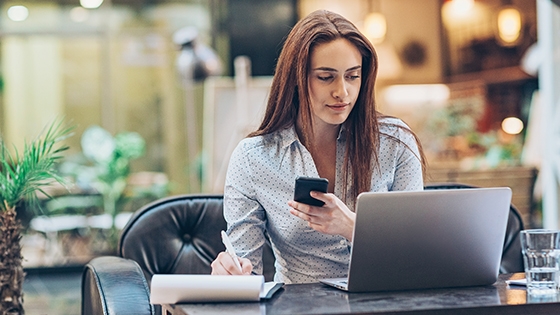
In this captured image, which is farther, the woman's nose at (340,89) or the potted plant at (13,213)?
the potted plant at (13,213)

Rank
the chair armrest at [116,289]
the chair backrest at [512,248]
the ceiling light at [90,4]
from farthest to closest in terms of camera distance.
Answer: the ceiling light at [90,4]
the chair backrest at [512,248]
the chair armrest at [116,289]

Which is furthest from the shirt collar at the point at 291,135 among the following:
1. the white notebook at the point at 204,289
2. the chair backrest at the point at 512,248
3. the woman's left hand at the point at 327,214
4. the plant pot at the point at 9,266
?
the plant pot at the point at 9,266

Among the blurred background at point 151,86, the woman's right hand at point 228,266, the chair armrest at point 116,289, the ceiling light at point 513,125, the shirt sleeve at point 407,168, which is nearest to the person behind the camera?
the woman's right hand at point 228,266

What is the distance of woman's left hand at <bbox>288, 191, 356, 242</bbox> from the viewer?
5.14 ft

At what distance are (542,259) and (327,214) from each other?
443 millimetres

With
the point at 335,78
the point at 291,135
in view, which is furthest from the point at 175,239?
the point at 335,78

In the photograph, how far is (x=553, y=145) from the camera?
4.14 metres

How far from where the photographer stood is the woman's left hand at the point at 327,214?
157cm

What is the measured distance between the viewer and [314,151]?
203cm

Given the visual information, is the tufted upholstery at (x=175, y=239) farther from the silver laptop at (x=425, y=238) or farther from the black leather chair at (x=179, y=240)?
the silver laptop at (x=425, y=238)

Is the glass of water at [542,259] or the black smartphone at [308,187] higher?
the black smartphone at [308,187]

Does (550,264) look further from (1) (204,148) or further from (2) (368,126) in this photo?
(1) (204,148)

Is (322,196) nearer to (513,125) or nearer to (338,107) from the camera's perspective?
(338,107)

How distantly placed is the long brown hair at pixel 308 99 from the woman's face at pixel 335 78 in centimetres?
2
